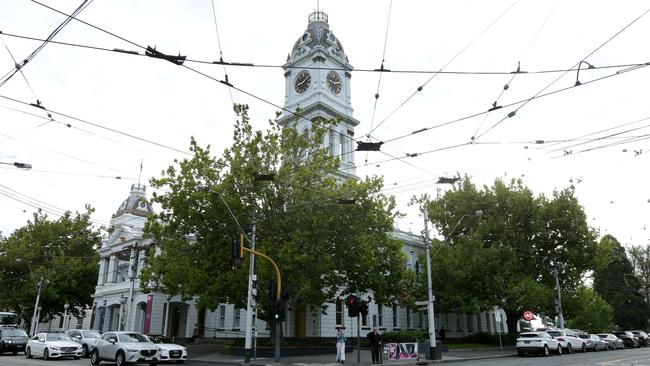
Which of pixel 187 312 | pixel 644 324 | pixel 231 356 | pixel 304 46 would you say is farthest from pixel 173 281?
pixel 644 324

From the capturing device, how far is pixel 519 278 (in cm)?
3678

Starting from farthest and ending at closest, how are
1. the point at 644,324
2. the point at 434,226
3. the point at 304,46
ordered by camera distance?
1. the point at 644,324
2. the point at 304,46
3. the point at 434,226

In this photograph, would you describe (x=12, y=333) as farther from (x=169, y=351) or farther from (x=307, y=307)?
(x=307, y=307)

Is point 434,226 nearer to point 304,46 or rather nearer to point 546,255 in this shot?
point 546,255

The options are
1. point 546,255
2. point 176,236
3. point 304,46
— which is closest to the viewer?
point 176,236

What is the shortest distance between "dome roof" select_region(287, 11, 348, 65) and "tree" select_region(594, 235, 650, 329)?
4514 centimetres

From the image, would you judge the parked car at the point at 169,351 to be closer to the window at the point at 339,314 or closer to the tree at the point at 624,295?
the window at the point at 339,314

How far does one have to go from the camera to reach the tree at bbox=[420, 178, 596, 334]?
36438 mm

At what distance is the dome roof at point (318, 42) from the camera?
51.8m

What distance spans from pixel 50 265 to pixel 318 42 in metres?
38.1

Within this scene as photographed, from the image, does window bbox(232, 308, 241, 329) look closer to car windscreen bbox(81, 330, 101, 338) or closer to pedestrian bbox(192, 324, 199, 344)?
pedestrian bbox(192, 324, 199, 344)

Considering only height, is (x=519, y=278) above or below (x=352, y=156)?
below

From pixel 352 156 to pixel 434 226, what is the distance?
13.8m

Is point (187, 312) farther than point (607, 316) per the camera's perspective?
No
